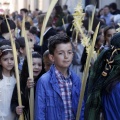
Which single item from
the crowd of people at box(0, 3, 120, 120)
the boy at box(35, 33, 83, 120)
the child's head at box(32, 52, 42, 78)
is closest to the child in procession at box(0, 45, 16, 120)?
the crowd of people at box(0, 3, 120, 120)

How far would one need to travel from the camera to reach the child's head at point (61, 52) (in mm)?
3799

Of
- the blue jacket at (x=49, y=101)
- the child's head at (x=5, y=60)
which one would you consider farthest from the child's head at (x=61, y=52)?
the child's head at (x=5, y=60)

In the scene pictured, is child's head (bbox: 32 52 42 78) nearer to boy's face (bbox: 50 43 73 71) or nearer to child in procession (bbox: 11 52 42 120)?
child in procession (bbox: 11 52 42 120)

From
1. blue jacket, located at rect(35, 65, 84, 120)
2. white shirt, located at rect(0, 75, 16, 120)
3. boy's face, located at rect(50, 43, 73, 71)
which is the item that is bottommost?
white shirt, located at rect(0, 75, 16, 120)

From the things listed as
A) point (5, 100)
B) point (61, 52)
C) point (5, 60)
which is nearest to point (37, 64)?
point (5, 60)

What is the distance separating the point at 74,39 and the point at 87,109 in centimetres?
403

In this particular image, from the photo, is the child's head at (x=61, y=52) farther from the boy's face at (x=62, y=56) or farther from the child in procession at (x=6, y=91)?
the child in procession at (x=6, y=91)

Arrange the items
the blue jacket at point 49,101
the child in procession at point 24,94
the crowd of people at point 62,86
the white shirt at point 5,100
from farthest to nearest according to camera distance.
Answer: the white shirt at point 5,100, the child in procession at point 24,94, the blue jacket at point 49,101, the crowd of people at point 62,86

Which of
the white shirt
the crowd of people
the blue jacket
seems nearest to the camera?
the crowd of people

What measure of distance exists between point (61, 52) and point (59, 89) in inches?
11.4

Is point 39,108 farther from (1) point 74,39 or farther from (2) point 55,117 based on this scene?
(1) point 74,39

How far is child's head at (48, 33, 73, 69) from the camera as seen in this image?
12.5 ft

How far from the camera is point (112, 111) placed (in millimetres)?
3182

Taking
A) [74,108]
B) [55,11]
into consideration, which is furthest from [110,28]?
[55,11]
